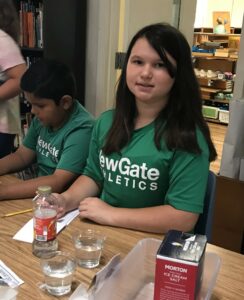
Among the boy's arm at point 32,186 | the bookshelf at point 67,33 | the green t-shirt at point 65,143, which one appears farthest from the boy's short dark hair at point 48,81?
the bookshelf at point 67,33

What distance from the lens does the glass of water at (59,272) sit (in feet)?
2.98

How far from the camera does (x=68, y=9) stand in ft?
8.39

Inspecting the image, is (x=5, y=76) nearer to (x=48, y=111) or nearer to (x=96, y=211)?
(x=48, y=111)

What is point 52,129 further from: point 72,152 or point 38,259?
point 38,259

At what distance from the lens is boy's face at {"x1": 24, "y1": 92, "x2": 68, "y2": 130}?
1.62 m

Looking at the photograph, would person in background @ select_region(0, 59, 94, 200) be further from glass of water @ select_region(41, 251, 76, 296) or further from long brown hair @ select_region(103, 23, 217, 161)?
glass of water @ select_region(41, 251, 76, 296)

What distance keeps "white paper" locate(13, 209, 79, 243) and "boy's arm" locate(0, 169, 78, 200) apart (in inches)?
7.9

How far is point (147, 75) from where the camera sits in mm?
1238

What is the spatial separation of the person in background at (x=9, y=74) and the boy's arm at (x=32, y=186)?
2.01 ft

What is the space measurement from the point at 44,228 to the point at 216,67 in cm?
593

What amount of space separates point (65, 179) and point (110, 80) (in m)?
1.39

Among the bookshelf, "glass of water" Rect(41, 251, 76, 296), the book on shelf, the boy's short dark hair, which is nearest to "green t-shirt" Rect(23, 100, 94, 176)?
the boy's short dark hair

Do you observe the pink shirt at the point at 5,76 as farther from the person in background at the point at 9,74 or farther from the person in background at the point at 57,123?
the person in background at the point at 57,123

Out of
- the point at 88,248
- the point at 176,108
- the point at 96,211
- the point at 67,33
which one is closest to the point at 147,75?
the point at 176,108
